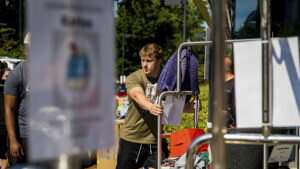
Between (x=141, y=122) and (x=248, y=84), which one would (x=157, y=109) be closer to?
(x=141, y=122)

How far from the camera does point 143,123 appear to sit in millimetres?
4133

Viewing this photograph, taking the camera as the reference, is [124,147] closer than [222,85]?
No

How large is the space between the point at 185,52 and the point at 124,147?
1.26 m

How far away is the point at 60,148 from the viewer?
2.39 feet

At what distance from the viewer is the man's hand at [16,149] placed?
3.46m

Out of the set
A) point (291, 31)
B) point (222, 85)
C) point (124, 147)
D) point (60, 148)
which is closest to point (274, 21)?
point (291, 31)

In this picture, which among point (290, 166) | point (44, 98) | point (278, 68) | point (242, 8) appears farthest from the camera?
point (242, 8)

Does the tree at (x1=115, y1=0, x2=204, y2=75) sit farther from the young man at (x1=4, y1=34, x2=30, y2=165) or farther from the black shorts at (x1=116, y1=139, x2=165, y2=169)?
the young man at (x1=4, y1=34, x2=30, y2=165)

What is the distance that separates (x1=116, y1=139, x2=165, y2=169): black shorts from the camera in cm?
418

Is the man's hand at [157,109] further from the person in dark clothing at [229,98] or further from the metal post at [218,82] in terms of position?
the metal post at [218,82]

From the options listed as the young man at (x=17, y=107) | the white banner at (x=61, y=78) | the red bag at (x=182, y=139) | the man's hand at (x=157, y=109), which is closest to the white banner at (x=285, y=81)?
the white banner at (x=61, y=78)

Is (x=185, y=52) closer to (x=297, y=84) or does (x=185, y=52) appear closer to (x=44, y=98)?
(x=297, y=84)

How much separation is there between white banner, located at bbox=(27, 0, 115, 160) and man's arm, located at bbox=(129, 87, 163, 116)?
2789 millimetres

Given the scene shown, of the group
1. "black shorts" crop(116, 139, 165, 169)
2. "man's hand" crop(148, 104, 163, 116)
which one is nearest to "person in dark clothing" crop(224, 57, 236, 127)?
"man's hand" crop(148, 104, 163, 116)
